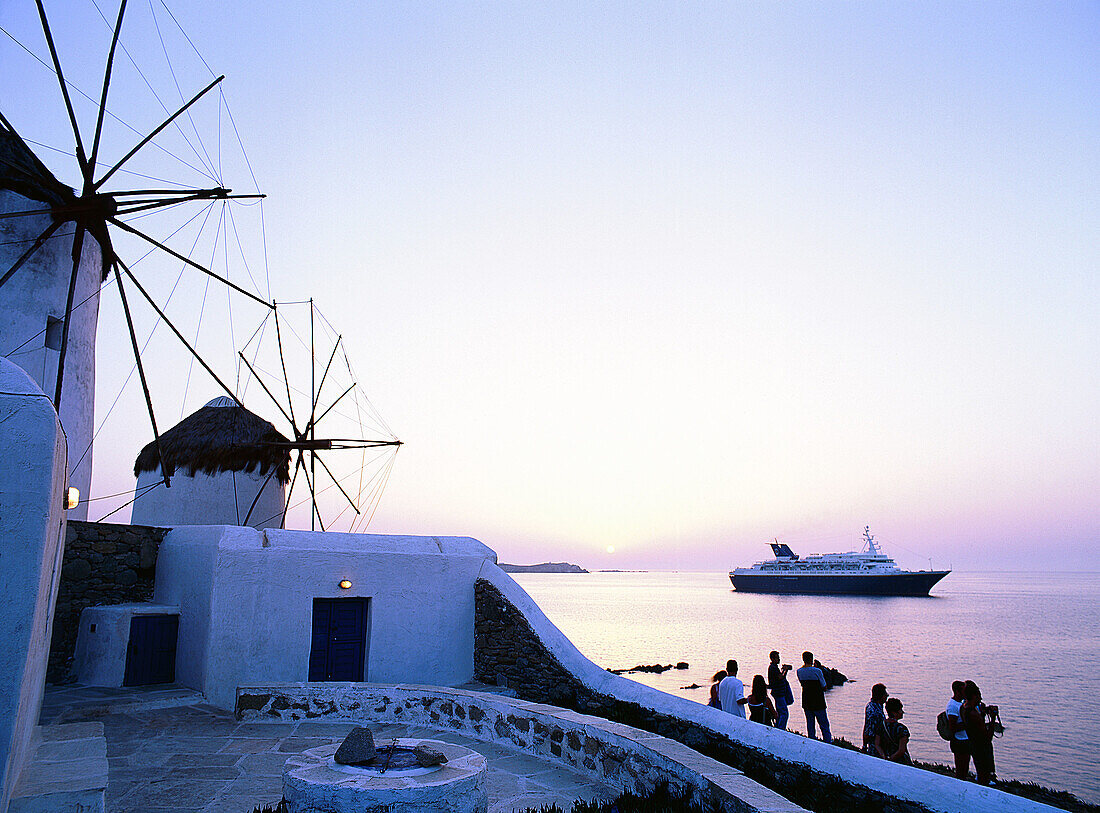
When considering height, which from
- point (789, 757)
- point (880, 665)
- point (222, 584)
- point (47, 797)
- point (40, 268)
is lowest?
point (880, 665)

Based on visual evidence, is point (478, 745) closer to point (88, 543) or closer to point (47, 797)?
point (47, 797)

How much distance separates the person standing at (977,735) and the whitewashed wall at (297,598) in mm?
6822

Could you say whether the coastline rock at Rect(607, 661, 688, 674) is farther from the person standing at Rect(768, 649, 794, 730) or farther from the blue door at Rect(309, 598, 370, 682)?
the blue door at Rect(309, 598, 370, 682)

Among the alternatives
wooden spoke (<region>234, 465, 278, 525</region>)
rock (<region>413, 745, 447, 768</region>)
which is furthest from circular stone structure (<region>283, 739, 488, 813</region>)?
wooden spoke (<region>234, 465, 278, 525</region>)

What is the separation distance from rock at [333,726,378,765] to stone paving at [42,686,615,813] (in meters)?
1.08

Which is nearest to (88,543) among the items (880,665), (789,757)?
(789,757)

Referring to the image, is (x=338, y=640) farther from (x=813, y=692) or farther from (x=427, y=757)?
(x=813, y=692)

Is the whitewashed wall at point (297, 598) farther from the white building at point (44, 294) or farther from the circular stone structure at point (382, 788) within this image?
the circular stone structure at point (382, 788)

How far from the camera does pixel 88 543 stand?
422 inches

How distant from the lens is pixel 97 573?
10.8m

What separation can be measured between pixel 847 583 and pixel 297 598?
272 feet

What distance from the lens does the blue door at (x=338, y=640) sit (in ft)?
33.3

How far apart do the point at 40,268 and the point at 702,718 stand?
1029 cm

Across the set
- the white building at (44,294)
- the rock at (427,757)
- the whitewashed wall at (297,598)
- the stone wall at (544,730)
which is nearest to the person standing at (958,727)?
the stone wall at (544,730)
